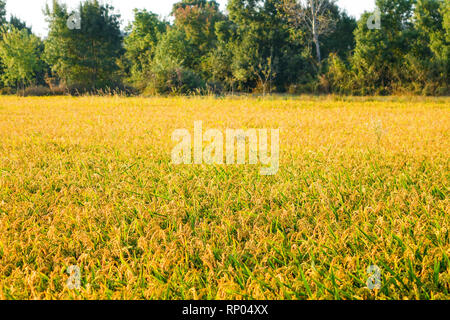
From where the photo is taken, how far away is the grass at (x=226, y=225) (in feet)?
4.85

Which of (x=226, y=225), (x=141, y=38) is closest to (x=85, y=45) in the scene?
(x=141, y=38)

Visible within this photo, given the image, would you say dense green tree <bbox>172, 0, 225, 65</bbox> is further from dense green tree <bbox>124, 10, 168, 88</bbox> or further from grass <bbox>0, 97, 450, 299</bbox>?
grass <bbox>0, 97, 450, 299</bbox>

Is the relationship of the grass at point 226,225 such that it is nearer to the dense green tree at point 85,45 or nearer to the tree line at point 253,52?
the tree line at point 253,52

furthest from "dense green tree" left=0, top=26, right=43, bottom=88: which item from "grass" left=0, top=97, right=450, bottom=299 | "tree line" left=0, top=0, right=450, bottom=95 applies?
"grass" left=0, top=97, right=450, bottom=299

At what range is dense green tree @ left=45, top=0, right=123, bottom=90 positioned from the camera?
70.8 feet

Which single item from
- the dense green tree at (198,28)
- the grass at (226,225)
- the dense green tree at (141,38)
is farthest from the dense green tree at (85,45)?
the grass at (226,225)

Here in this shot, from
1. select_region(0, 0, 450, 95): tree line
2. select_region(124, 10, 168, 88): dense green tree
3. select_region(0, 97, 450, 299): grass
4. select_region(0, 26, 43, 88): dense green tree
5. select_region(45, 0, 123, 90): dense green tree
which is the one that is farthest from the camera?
select_region(124, 10, 168, 88): dense green tree

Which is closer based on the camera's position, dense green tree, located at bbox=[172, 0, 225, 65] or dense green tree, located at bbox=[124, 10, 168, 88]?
dense green tree, located at bbox=[124, 10, 168, 88]

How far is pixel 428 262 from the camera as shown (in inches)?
62.1

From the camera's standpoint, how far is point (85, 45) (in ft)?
74.4

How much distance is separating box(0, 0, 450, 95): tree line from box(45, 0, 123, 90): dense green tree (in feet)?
0.20

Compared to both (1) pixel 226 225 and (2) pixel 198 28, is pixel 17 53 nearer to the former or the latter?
(2) pixel 198 28
